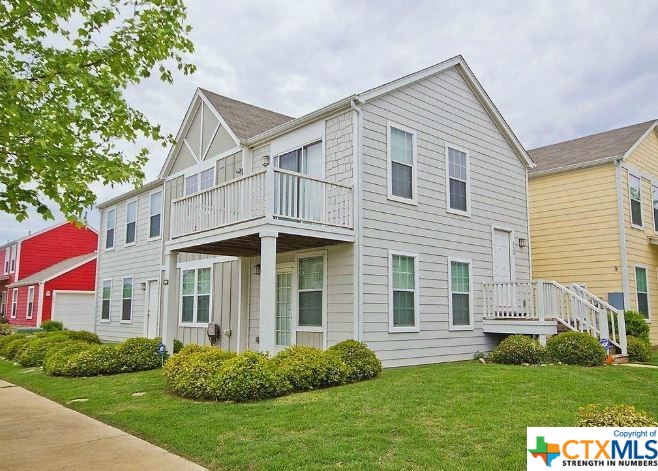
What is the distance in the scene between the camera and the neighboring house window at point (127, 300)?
19.7 meters

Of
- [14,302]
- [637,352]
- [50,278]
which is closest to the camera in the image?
[637,352]

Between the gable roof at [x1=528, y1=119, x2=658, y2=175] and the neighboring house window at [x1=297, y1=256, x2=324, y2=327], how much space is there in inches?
382

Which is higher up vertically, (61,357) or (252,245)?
(252,245)

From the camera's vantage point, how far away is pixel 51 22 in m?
7.11

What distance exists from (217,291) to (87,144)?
314 inches

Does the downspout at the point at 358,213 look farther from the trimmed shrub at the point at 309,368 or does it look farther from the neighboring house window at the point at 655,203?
the neighboring house window at the point at 655,203

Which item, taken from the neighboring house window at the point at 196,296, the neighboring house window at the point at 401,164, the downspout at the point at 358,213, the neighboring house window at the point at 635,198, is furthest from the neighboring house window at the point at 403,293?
the neighboring house window at the point at 635,198

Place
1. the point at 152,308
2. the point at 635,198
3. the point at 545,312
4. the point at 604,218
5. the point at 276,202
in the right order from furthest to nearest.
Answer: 1. the point at 152,308
2. the point at 635,198
3. the point at 604,218
4. the point at 545,312
5. the point at 276,202

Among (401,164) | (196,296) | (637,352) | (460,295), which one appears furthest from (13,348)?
(637,352)

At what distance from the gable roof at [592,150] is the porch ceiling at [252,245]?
9.82 metres

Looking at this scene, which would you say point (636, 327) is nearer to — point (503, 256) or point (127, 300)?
point (503, 256)

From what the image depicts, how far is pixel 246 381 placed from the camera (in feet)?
26.5

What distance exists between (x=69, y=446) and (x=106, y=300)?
16.5 m

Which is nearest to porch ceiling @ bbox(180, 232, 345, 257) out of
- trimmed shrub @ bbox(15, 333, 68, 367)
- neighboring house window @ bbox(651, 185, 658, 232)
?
trimmed shrub @ bbox(15, 333, 68, 367)
